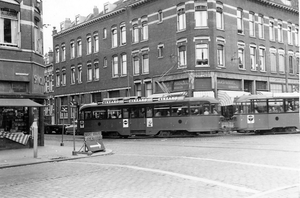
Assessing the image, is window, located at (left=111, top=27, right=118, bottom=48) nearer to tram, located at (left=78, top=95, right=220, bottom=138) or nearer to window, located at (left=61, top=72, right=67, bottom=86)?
window, located at (left=61, top=72, right=67, bottom=86)

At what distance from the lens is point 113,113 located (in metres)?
28.2

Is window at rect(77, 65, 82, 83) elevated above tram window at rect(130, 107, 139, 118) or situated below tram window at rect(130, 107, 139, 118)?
above

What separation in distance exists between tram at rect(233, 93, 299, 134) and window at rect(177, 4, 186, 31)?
10959 mm

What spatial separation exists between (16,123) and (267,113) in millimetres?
17473

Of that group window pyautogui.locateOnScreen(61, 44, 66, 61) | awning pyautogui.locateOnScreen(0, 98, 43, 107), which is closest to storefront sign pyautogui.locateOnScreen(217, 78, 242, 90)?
awning pyautogui.locateOnScreen(0, 98, 43, 107)

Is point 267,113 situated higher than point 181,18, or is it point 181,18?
point 181,18

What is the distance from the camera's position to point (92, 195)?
7.67 meters

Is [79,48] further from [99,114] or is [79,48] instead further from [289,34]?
[289,34]

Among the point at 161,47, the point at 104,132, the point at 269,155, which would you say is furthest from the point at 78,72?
the point at 269,155

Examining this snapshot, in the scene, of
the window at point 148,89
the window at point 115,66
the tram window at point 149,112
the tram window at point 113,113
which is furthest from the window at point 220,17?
the tram window at point 113,113

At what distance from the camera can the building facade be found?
19.2 meters

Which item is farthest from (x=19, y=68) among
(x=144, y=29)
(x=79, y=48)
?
(x=79, y=48)

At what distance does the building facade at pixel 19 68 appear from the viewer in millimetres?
19250

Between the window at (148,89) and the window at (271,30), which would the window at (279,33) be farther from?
the window at (148,89)
